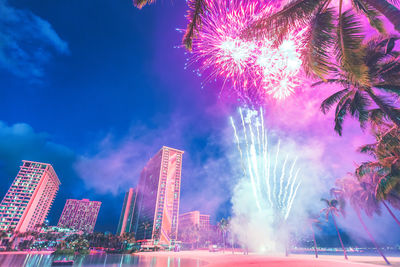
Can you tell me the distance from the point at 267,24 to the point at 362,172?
15.5 metres

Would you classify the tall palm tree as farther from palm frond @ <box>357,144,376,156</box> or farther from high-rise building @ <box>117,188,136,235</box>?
high-rise building @ <box>117,188,136,235</box>

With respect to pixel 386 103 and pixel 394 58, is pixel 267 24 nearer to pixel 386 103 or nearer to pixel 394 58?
pixel 386 103

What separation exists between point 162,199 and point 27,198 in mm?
90372

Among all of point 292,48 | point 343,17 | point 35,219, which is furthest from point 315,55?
point 35,219

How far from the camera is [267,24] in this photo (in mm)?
4926

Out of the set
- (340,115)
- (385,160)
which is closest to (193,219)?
(385,160)

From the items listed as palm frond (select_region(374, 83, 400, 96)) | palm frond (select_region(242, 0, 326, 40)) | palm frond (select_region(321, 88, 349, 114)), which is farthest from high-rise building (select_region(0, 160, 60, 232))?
palm frond (select_region(374, 83, 400, 96))

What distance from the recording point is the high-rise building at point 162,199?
351ft

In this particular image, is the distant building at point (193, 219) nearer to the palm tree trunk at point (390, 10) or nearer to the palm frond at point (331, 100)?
the palm frond at point (331, 100)

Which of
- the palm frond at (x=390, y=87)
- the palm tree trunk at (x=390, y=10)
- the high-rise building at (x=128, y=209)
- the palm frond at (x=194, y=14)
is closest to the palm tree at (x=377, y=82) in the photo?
the palm frond at (x=390, y=87)

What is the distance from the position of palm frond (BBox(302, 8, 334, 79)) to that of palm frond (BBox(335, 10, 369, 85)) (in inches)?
11.1

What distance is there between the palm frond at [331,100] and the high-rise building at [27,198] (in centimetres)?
15122

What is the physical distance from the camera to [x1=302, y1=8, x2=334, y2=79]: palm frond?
4863 mm

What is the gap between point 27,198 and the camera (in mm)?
114375
